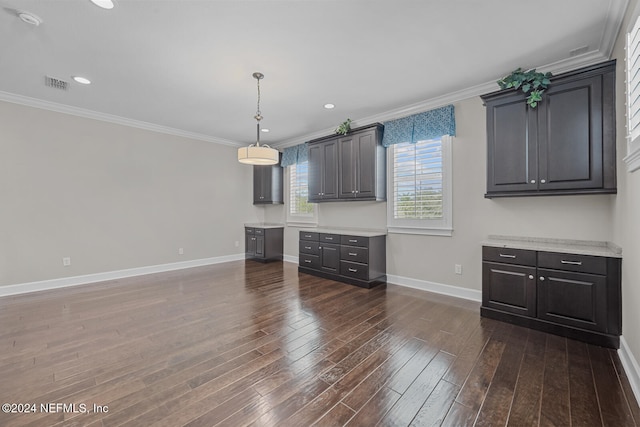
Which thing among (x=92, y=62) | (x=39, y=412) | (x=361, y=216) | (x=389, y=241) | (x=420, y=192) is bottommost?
(x=39, y=412)

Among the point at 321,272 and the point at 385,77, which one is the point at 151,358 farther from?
the point at 385,77

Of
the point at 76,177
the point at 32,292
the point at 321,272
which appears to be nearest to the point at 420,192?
the point at 321,272

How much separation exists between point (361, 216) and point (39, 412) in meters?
4.34

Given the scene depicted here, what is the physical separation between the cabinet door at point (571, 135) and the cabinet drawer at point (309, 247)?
3357mm

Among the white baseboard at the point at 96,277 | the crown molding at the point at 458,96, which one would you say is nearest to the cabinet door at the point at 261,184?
the crown molding at the point at 458,96

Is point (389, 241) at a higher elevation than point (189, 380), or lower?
higher

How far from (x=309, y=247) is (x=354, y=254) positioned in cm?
107

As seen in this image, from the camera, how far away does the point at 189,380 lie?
194cm

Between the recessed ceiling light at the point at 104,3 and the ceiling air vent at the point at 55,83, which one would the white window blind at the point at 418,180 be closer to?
the recessed ceiling light at the point at 104,3

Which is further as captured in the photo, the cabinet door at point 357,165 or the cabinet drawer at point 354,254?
the cabinet door at point 357,165

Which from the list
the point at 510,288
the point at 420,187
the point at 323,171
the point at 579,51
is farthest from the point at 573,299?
the point at 323,171

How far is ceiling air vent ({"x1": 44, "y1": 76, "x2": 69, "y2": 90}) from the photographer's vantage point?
3.41 metres

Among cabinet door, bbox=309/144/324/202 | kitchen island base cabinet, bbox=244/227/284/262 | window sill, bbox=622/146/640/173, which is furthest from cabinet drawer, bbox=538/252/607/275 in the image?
kitchen island base cabinet, bbox=244/227/284/262

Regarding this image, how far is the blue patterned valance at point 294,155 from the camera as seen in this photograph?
239 inches
